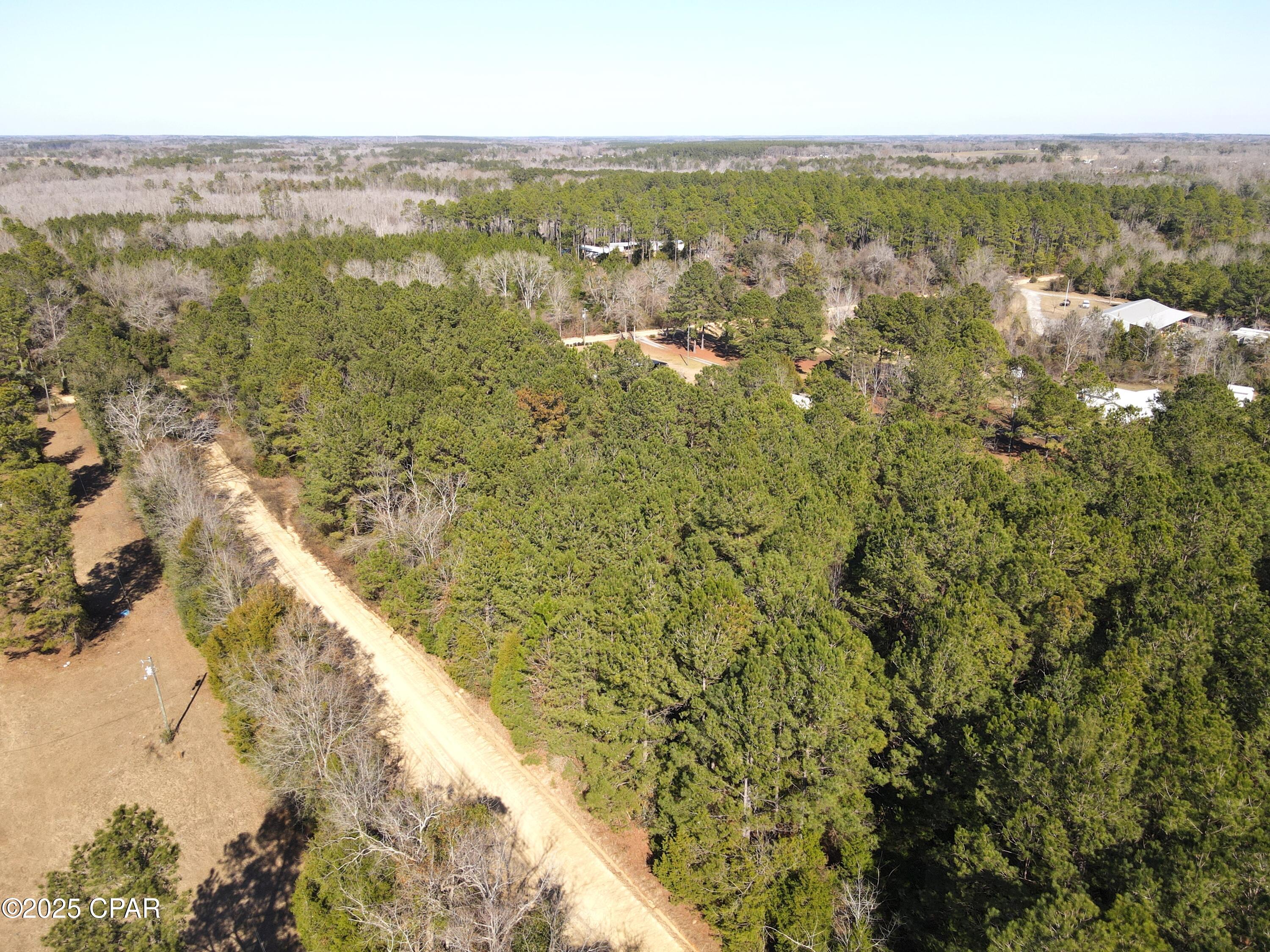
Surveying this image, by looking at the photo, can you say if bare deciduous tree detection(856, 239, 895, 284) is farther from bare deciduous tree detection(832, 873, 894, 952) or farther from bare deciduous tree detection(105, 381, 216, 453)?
bare deciduous tree detection(832, 873, 894, 952)

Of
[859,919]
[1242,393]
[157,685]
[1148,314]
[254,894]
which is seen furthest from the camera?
[1148,314]

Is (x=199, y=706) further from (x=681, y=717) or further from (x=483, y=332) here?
(x=483, y=332)

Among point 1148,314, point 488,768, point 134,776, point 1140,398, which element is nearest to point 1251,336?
point 1148,314

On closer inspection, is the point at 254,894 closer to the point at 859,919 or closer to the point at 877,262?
the point at 859,919

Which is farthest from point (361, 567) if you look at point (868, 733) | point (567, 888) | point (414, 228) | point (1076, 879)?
point (414, 228)

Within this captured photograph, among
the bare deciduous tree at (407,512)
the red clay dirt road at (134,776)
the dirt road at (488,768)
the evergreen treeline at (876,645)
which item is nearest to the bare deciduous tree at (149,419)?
the red clay dirt road at (134,776)

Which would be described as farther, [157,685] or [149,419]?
[149,419]

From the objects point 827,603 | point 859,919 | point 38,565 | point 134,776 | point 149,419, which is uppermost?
point 827,603
